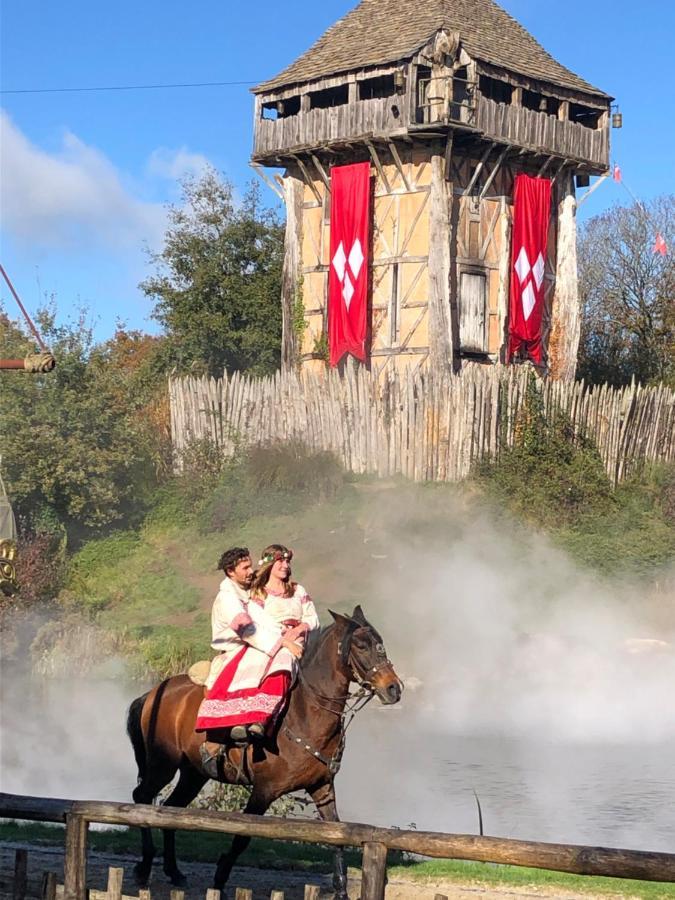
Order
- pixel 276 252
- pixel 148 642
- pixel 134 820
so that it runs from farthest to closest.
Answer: pixel 276 252
pixel 148 642
pixel 134 820

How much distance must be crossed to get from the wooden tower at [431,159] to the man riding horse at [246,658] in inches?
901

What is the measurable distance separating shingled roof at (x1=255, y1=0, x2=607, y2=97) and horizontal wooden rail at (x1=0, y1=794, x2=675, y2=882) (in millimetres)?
26944

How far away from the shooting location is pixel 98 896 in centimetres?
913

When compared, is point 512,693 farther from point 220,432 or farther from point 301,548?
point 220,432

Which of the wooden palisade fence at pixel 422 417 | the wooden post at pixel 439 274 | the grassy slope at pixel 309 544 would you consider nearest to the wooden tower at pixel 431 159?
the wooden post at pixel 439 274

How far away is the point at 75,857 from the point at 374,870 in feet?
6.31

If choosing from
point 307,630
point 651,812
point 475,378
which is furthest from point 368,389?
point 307,630

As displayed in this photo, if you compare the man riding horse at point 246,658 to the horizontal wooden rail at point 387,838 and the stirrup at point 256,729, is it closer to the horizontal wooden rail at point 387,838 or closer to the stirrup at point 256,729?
A: the stirrup at point 256,729

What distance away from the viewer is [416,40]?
111ft

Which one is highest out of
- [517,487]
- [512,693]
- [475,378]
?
[475,378]

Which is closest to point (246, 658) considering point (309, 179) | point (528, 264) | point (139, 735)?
point (139, 735)

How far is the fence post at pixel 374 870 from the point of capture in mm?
8125

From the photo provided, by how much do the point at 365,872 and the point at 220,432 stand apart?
26586 millimetres

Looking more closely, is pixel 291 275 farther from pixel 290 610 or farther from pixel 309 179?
pixel 290 610
